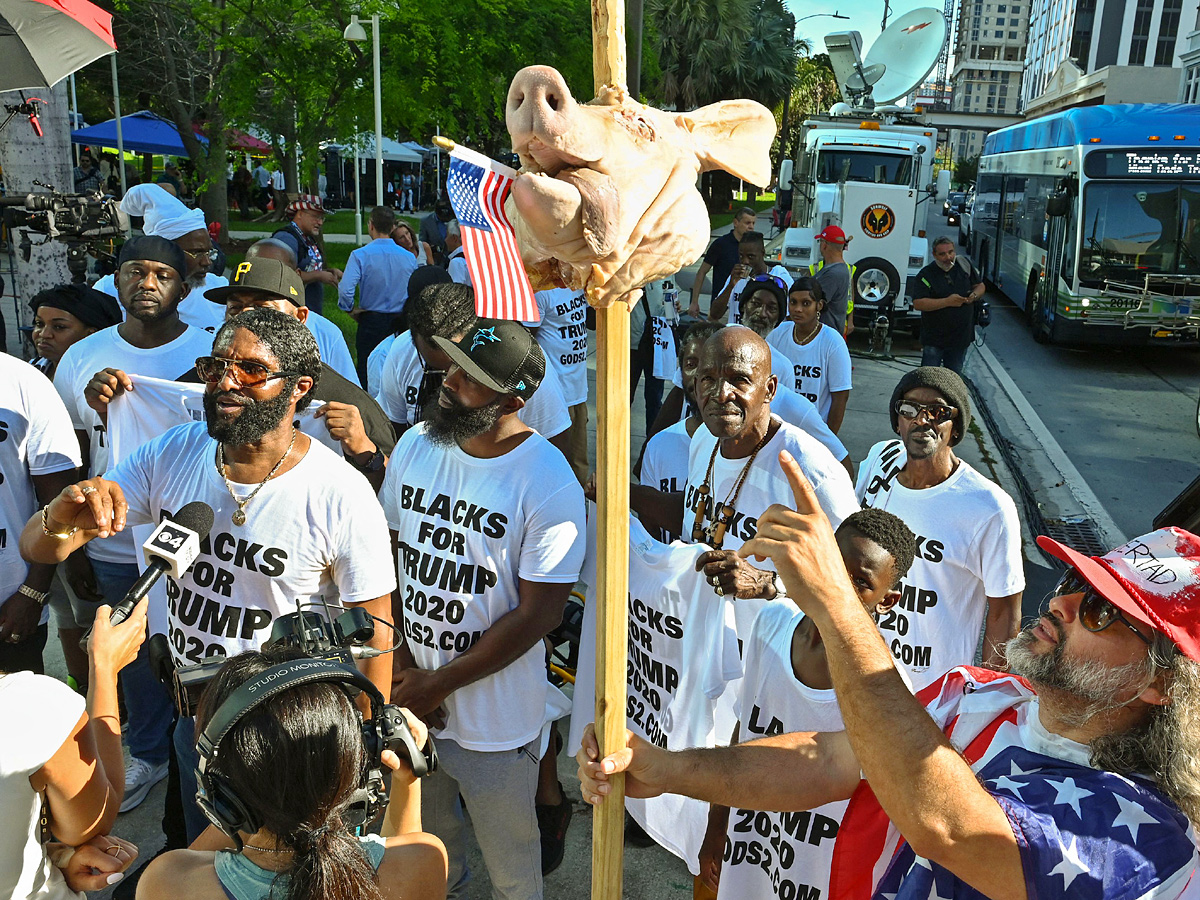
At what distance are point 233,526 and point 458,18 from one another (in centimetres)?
1791

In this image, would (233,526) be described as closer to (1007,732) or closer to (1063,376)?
(1007,732)

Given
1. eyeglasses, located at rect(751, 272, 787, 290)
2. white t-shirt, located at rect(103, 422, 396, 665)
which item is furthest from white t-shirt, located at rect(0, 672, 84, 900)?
eyeglasses, located at rect(751, 272, 787, 290)

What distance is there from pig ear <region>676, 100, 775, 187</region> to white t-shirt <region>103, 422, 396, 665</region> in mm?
1525

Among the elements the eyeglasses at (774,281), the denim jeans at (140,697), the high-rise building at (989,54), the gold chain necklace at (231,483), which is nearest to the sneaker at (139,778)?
the denim jeans at (140,697)

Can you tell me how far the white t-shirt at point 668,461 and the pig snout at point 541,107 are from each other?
9.54 ft

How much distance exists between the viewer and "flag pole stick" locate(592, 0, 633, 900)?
1.67m

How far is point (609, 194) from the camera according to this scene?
5.66ft

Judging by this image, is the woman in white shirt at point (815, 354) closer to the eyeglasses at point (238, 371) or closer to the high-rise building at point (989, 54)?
the eyeglasses at point (238, 371)

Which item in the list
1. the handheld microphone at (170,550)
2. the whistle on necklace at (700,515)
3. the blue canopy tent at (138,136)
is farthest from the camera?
the blue canopy tent at (138,136)

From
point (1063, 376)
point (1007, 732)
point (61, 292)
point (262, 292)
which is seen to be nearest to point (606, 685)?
point (1007, 732)

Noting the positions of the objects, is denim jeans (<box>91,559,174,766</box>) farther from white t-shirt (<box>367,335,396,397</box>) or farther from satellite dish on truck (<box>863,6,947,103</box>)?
satellite dish on truck (<box>863,6,947,103</box>)

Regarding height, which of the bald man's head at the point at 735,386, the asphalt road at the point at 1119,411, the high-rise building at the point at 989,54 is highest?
the high-rise building at the point at 989,54

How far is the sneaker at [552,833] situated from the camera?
373 centimetres

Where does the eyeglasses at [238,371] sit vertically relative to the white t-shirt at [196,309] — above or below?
above
